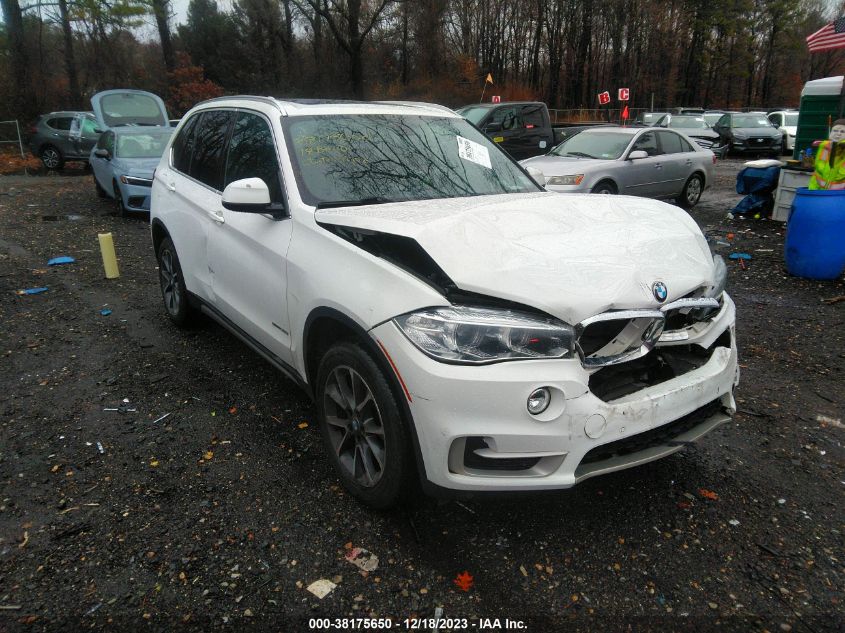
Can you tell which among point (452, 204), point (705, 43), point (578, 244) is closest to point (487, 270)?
point (578, 244)

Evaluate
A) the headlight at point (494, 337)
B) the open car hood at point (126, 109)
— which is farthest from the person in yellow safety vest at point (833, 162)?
the open car hood at point (126, 109)

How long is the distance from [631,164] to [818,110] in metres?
3.56

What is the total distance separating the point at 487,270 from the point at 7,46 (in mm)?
29751

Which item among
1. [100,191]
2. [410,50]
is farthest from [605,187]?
[410,50]

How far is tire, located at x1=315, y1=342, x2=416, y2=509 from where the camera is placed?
8.44 ft

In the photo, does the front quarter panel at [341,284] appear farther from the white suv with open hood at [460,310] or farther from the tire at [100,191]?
the tire at [100,191]

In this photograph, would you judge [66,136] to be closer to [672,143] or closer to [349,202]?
[672,143]

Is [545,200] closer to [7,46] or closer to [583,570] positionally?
[583,570]

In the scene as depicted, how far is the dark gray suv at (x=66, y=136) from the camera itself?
63.8 ft

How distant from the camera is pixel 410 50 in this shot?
4375 centimetres

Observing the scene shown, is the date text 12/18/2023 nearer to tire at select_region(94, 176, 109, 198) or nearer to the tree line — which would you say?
tire at select_region(94, 176, 109, 198)

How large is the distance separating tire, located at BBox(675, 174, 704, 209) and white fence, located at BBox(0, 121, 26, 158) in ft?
73.9

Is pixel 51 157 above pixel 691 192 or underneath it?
above

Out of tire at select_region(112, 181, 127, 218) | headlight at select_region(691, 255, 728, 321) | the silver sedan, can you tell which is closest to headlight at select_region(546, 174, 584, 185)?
the silver sedan
